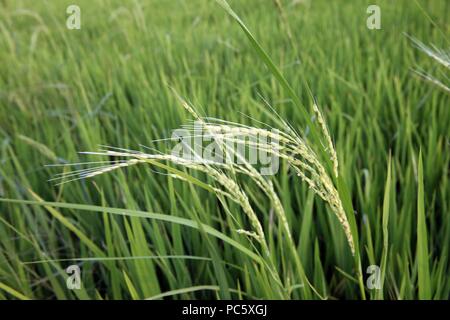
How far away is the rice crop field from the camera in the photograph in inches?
23.7

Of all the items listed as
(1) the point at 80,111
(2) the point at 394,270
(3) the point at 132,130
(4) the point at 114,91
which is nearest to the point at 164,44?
(4) the point at 114,91

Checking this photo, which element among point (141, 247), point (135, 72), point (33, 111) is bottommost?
point (141, 247)

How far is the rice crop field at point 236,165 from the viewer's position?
0.60m

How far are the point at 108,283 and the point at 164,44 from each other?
4.51ft

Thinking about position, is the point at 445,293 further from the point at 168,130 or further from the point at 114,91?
the point at 114,91

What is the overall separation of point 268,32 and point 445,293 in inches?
62.0

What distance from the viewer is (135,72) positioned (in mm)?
1839

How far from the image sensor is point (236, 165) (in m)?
0.49

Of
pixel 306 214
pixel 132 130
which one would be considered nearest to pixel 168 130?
pixel 132 130

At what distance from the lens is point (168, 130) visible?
128 centimetres

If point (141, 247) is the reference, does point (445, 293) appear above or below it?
below

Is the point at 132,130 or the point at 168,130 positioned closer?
the point at 168,130
